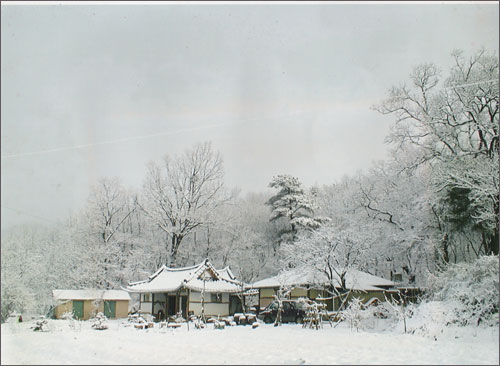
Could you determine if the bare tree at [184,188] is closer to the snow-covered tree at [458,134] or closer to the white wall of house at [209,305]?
the white wall of house at [209,305]

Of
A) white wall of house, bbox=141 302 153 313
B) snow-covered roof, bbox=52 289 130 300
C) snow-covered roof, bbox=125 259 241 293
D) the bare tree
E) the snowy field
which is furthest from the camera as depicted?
the bare tree

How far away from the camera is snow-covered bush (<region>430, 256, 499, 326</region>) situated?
13.4 metres

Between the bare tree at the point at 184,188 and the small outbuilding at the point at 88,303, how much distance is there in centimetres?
582

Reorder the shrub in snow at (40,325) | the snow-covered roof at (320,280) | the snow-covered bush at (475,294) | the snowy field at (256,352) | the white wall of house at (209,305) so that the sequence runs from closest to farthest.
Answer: the snowy field at (256,352)
the snow-covered bush at (475,294)
the shrub in snow at (40,325)
the snow-covered roof at (320,280)
the white wall of house at (209,305)

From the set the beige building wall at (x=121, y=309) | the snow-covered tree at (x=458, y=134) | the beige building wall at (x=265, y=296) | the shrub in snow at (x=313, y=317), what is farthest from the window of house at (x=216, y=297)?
the snow-covered tree at (x=458, y=134)

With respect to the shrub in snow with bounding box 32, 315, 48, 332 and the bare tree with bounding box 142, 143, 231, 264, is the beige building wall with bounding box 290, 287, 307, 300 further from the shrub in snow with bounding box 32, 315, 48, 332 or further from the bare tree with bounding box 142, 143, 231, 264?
the shrub in snow with bounding box 32, 315, 48, 332

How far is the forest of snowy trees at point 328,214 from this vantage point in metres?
19.1

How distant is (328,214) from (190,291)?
1873cm

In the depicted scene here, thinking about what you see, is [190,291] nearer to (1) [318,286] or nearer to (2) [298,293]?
(2) [298,293]

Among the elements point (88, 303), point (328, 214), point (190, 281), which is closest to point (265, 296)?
point (190, 281)

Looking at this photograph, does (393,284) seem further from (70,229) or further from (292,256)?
(70,229)

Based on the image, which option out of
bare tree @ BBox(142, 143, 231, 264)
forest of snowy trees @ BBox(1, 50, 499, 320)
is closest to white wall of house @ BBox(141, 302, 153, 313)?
forest of snowy trees @ BBox(1, 50, 499, 320)

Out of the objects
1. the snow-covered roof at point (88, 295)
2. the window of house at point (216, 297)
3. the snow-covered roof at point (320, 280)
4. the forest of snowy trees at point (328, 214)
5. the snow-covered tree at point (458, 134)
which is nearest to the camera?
the snow-covered tree at point (458, 134)

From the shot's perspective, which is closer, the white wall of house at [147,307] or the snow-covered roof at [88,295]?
the white wall of house at [147,307]
